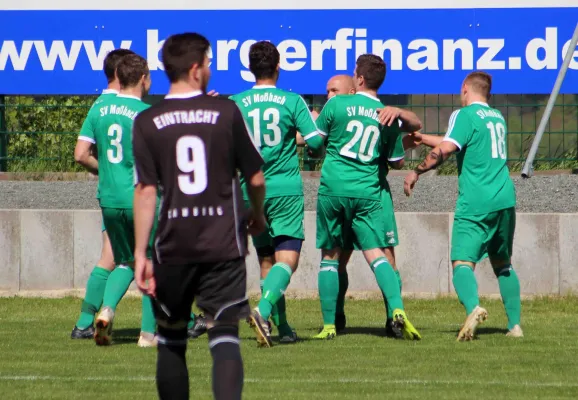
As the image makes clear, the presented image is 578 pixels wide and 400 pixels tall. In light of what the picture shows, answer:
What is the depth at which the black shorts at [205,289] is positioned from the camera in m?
5.47

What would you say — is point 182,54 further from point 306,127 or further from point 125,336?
point 125,336

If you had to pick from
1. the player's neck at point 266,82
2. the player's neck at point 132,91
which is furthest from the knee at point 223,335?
the player's neck at point 266,82

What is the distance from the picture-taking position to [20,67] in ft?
54.3

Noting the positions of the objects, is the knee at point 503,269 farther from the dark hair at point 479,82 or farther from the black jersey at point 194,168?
the black jersey at point 194,168

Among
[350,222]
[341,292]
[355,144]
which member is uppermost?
[355,144]

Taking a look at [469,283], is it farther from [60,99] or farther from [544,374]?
[60,99]

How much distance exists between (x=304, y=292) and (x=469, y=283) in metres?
3.55

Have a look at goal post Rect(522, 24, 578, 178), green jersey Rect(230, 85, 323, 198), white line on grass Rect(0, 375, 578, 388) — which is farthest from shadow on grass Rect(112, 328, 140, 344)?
goal post Rect(522, 24, 578, 178)

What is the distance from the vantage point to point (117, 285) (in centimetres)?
894

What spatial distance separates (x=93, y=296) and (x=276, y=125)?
6.13ft

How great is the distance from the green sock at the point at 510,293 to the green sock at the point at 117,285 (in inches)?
106

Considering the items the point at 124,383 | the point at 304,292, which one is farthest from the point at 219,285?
the point at 304,292

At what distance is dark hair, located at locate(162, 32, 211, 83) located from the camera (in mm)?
5484

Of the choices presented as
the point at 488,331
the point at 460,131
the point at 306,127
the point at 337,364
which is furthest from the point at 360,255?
the point at 337,364
